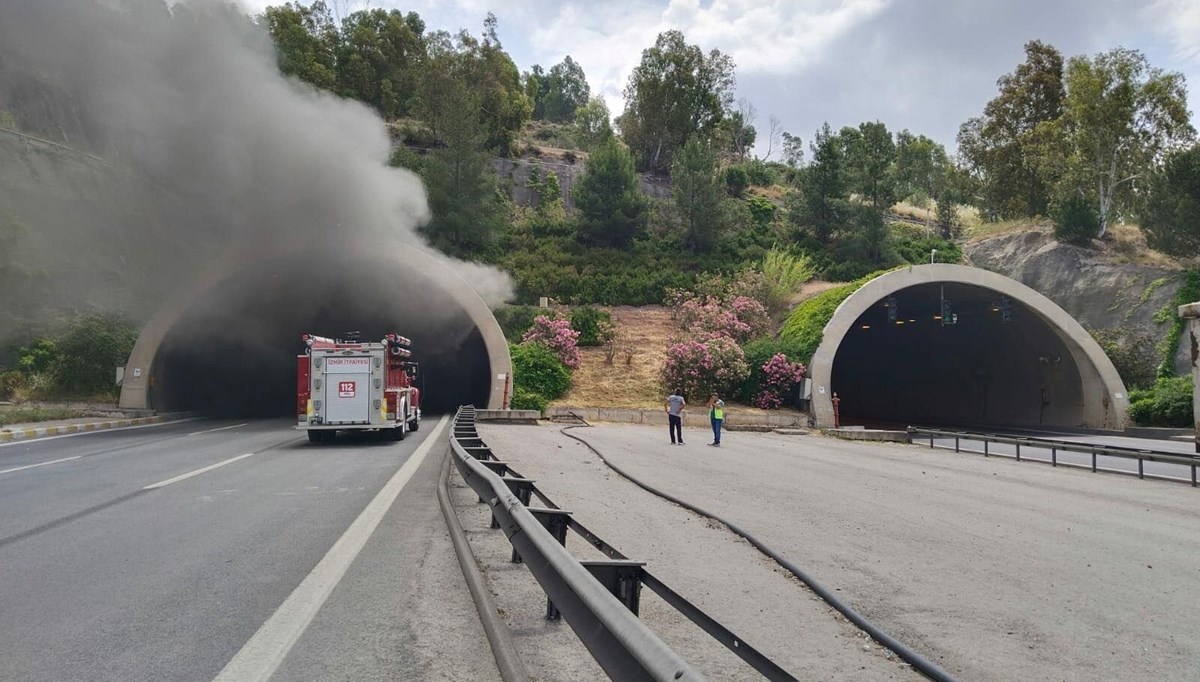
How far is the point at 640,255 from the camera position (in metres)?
53.0

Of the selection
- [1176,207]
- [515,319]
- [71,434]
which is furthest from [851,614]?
[1176,207]

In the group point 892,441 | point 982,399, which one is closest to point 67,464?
point 892,441

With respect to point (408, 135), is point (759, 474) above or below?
below

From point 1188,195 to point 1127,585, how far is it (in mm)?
39122

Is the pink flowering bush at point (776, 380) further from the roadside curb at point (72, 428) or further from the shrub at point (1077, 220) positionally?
the shrub at point (1077, 220)

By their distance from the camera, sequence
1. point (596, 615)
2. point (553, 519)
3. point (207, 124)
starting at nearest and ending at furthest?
point (596, 615) < point (553, 519) < point (207, 124)

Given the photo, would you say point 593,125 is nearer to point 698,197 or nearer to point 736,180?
point 736,180

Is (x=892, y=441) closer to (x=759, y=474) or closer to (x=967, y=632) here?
(x=759, y=474)

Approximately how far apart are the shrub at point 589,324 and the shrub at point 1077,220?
24914mm

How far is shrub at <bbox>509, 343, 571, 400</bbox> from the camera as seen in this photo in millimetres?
32875

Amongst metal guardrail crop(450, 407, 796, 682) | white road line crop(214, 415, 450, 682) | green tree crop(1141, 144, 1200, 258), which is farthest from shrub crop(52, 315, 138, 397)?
green tree crop(1141, 144, 1200, 258)

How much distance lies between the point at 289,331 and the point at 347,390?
58.1 feet

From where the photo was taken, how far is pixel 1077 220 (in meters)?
43.9

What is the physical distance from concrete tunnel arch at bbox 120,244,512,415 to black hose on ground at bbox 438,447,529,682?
2035 cm
